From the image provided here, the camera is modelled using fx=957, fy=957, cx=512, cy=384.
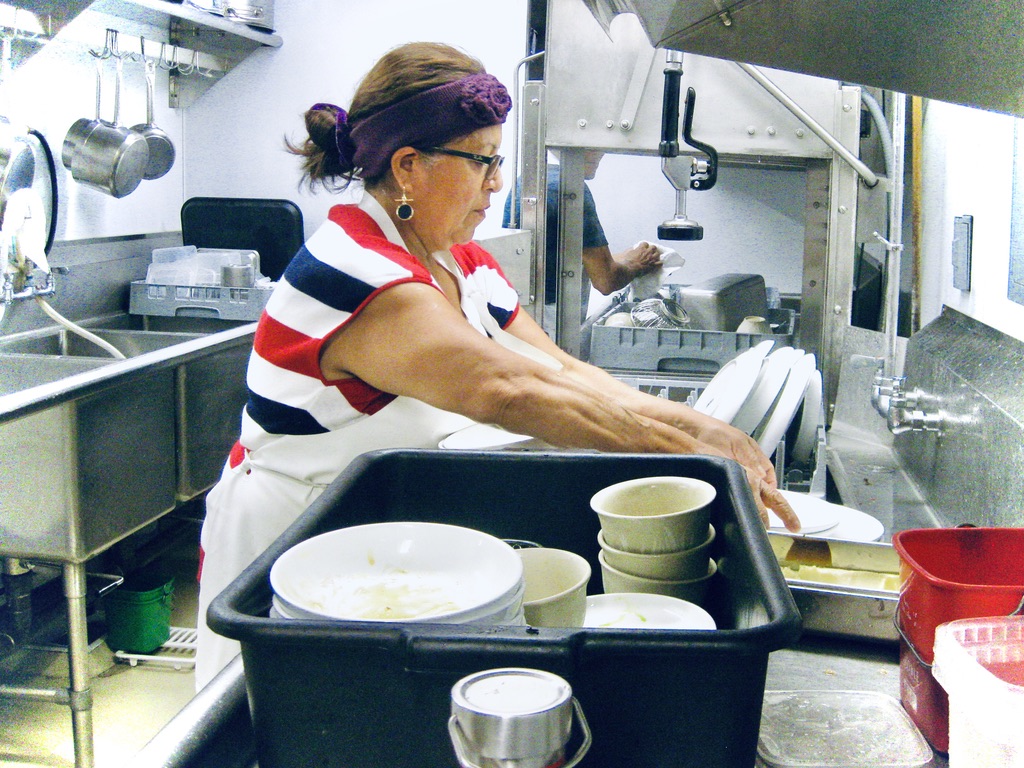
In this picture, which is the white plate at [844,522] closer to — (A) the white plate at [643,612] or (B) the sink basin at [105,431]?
(A) the white plate at [643,612]

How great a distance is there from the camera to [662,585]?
809 mm

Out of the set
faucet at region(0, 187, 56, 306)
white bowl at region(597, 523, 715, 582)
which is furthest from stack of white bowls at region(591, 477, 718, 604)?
faucet at region(0, 187, 56, 306)

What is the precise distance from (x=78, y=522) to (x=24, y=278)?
0.86 meters

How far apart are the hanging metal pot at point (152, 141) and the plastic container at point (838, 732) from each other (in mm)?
2924

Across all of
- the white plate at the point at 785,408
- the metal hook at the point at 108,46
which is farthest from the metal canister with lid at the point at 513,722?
the metal hook at the point at 108,46

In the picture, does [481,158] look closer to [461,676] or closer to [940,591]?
[940,591]

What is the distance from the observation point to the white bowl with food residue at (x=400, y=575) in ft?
2.06

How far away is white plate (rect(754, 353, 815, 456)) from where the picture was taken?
4.95 feet

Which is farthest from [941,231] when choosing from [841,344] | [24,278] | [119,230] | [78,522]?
[119,230]

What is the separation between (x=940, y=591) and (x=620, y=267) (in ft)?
5.91

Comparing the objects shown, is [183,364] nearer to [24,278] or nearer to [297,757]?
[24,278]

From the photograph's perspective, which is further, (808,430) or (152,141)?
(152,141)

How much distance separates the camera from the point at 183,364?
2.56 meters

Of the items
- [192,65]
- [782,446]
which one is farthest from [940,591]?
[192,65]
